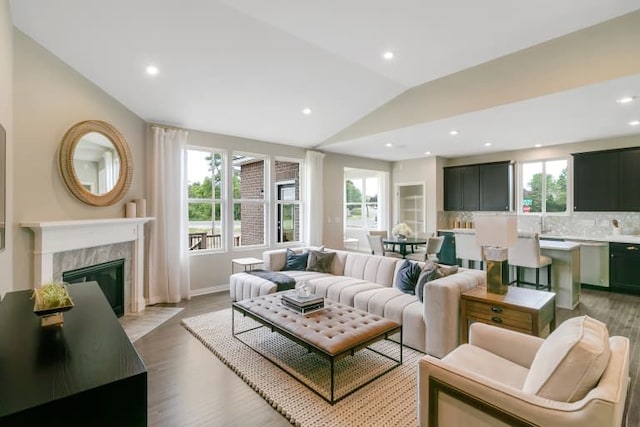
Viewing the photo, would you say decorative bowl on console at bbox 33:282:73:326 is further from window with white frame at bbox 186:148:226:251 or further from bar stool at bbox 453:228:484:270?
bar stool at bbox 453:228:484:270

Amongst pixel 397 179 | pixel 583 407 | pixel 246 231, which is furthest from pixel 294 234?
pixel 583 407

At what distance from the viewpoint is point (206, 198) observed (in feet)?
17.9

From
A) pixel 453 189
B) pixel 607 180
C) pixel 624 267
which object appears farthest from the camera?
pixel 453 189

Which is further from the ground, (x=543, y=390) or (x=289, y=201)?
(x=289, y=201)

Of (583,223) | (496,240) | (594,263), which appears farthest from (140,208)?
(583,223)

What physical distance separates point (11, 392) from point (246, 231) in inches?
203

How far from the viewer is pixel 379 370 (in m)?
2.74

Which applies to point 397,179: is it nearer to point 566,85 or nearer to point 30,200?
point 566,85

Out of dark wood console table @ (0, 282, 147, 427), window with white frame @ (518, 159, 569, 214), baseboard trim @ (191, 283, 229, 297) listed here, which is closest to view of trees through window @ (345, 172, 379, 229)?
window with white frame @ (518, 159, 569, 214)

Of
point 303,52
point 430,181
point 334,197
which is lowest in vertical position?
point 334,197

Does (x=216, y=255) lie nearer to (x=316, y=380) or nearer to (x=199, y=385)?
(x=199, y=385)

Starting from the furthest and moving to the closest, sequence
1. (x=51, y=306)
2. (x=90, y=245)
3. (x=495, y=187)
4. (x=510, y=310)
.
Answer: (x=495, y=187) < (x=90, y=245) < (x=510, y=310) < (x=51, y=306)

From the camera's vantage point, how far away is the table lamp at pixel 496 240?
268 cm

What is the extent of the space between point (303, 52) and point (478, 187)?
539 centimetres
